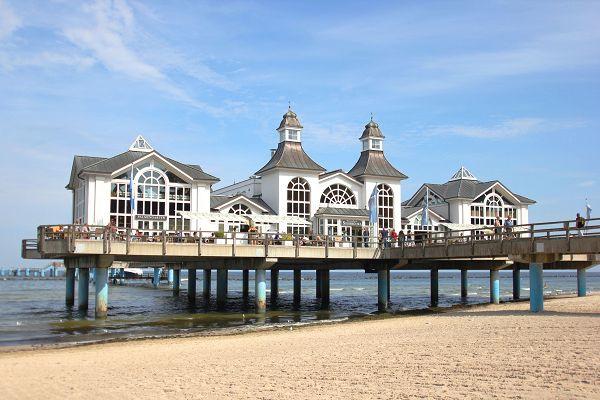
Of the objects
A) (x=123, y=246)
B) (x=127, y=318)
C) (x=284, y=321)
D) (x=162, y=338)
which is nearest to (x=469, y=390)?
(x=162, y=338)

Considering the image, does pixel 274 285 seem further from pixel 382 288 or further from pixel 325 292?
pixel 382 288

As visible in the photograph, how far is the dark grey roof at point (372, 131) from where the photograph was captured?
4738cm

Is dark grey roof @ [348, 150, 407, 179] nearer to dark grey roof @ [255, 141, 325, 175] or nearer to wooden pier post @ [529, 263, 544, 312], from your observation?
dark grey roof @ [255, 141, 325, 175]

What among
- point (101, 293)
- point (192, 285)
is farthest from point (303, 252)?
point (192, 285)

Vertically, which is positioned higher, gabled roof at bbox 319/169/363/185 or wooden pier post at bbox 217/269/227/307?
gabled roof at bbox 319/169/363/185

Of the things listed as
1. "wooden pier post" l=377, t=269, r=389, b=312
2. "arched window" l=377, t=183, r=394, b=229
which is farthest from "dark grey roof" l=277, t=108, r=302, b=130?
"wooden pier post" l=377, t=269, r=389, b=312

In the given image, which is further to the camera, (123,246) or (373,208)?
(373,208)

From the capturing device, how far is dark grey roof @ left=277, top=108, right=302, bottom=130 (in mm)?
45094

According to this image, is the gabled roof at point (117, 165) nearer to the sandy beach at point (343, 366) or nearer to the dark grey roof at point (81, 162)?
the dark grey roof at point (81, 162)

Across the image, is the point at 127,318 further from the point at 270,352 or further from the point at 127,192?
the point at 270,352

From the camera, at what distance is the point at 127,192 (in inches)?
1460

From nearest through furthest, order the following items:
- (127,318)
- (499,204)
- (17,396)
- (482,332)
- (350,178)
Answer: (17,396)
(482,332)
(127,318)
(350,178)
(499,204)

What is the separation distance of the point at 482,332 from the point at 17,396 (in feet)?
36.5

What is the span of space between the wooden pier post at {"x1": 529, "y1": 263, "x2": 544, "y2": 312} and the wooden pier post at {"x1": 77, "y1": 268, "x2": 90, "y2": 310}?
21063mm
